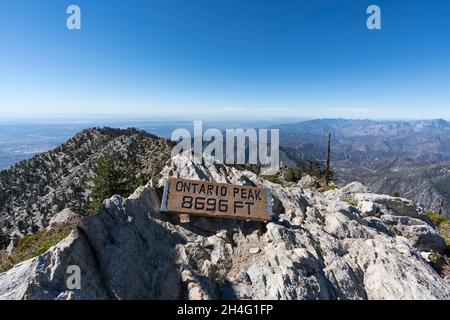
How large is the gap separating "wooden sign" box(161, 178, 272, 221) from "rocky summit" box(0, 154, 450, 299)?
0.62 meters

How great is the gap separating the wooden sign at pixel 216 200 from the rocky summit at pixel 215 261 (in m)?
0.62

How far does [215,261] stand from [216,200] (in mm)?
3584

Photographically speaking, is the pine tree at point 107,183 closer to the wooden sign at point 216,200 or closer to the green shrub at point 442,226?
the wooden sign at point 216,200

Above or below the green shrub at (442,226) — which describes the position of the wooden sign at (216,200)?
above

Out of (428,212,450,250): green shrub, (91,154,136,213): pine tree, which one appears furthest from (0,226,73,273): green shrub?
(428,212,450,250): green shrub

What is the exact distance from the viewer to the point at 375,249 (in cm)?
1468

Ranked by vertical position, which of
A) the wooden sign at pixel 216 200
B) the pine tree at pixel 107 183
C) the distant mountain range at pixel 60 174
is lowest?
the distant mountain range at pixel 60 174

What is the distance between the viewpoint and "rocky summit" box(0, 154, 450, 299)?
9.30 m

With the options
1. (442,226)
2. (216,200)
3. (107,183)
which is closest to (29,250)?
(216,200)

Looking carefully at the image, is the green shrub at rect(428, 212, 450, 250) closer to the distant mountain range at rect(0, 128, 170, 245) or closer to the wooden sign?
the wooden sign

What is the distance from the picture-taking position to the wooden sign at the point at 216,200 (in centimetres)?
1482

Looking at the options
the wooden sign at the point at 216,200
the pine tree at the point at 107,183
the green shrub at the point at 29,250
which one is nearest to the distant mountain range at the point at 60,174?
the pine tree at the point at 107,183

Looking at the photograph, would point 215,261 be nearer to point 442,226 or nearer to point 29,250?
point 29,250
